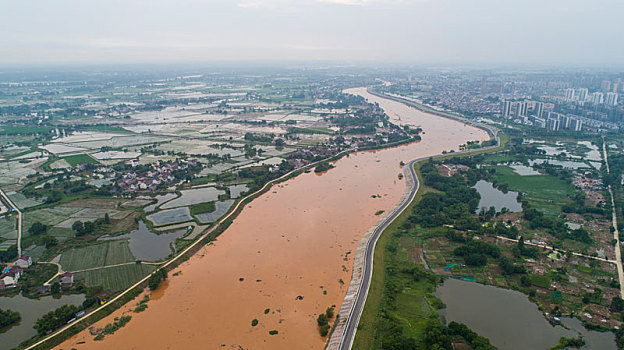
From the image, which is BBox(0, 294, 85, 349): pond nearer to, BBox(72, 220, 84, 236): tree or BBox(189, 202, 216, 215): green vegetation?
BBox(72, 220, 84, 236): tree

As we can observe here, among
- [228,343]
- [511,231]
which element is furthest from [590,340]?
[228,343]

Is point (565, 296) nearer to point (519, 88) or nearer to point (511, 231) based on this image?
point (511, 231)

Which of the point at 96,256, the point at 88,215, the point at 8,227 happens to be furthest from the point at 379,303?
the point at 8,227

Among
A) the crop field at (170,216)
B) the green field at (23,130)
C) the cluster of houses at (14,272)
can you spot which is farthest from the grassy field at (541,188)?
the green field at (23,130)

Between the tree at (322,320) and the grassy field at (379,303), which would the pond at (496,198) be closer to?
the grassy field at (379,303)

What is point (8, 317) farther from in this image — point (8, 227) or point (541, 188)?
point (541, 188)

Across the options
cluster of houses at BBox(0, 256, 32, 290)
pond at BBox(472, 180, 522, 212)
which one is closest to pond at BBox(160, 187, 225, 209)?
cluster of houses at BBox(0, 256, 32, 290)

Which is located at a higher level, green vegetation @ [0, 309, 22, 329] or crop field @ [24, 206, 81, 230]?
crop field @ [24, 206, 81, 230]
